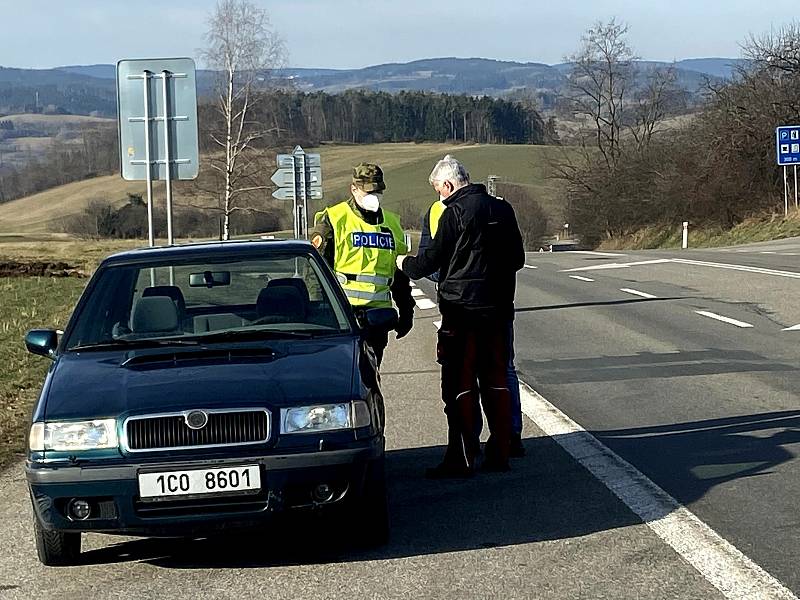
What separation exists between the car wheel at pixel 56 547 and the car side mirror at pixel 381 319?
1.94 m

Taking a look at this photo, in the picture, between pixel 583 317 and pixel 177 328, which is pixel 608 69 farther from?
pixel 177 328

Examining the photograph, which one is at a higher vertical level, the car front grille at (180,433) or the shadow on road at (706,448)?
the car front grille at (180,433)

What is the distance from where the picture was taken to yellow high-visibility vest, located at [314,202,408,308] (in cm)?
766

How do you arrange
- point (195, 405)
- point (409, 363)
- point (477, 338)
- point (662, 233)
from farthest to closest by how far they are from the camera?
point (662, 233) → point (409, 363) → point (477, 338) → point (195, 405)

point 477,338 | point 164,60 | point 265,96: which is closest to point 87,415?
point 477,338

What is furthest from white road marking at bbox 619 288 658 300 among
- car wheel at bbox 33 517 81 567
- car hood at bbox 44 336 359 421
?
car wheel at bbox 33 517 81 567

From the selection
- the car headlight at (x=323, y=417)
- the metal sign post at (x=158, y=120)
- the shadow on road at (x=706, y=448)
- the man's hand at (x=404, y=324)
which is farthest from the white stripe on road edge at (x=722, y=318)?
the car headlight at (x=323, y=417)

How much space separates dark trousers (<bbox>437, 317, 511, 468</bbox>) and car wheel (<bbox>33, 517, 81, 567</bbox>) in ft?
7.97

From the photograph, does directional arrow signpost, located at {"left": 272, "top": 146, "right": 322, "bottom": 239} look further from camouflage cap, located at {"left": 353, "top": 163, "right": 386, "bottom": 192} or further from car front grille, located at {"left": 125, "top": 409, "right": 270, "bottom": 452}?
car front grille, located at {"left": 125, "top": 409, "right": 270, "bottom": 452}

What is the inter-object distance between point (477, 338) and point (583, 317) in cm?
1053

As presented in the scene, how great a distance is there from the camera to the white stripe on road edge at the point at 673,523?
16.2 feet

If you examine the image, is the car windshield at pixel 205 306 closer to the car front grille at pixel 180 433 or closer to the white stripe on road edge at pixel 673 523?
the car front grille at pixel 180 433

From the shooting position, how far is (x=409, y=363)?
43.2 feet

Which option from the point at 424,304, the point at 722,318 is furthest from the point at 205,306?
the point at 424,304
